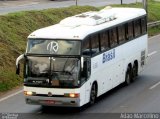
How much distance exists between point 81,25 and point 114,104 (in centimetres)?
305

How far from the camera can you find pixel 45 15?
35875 mm

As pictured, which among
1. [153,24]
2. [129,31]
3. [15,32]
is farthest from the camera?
[153,24]

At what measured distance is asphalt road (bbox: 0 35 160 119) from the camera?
19672 mm

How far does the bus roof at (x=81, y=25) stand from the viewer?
19.7m

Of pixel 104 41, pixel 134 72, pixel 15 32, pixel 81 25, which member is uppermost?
pixel 81 25

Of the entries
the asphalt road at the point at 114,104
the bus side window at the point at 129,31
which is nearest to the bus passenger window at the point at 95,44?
the asphalt road at the point at 114,104

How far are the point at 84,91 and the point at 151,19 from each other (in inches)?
1118

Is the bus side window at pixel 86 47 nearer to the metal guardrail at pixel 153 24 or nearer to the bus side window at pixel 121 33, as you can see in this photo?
the bus side window at pixel 121 33

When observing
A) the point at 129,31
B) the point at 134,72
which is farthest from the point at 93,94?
the point at 134,72

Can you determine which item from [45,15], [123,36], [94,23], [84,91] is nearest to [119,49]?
[123,36]

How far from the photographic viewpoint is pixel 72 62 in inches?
755

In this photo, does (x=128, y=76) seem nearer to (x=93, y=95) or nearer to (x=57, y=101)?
(x=93, y=95)

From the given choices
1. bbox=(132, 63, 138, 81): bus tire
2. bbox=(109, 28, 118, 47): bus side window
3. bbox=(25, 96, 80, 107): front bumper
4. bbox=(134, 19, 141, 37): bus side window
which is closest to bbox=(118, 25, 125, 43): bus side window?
bbox=(109, 28, 118, 47): bus side window

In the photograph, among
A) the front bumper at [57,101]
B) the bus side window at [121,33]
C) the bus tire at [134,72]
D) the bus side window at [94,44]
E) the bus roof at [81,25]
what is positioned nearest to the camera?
the front bumper at [57,101]
